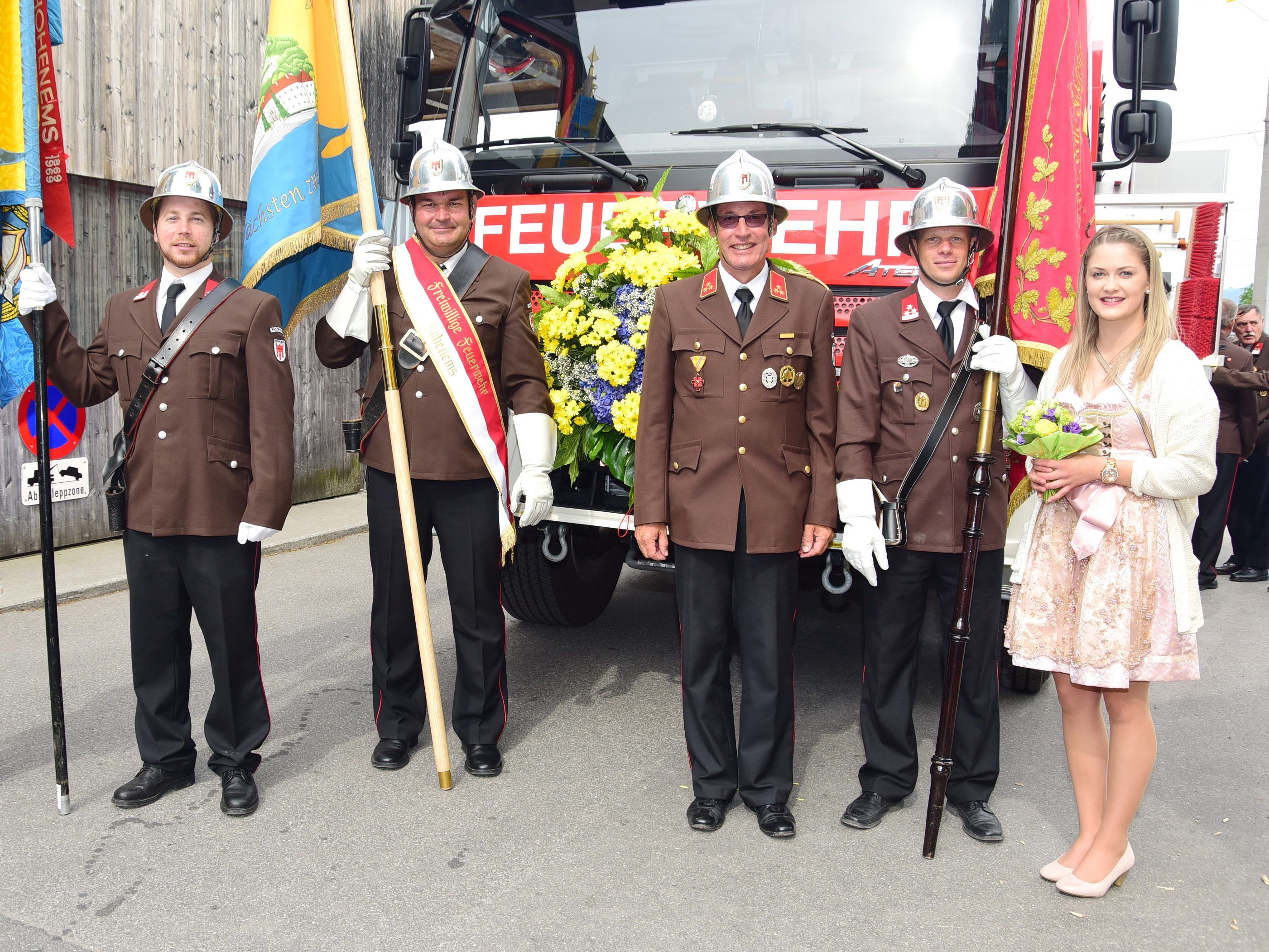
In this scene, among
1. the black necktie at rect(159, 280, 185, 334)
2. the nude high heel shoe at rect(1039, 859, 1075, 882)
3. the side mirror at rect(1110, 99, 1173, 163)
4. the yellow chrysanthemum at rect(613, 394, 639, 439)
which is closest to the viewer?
the nude high heel shoe at rect(1039, 859, 1075, 882)

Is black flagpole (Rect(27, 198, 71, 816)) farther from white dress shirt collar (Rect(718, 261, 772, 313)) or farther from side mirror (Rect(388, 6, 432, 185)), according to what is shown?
white dress shirt collar (Rect(718, 261, 772, 313))

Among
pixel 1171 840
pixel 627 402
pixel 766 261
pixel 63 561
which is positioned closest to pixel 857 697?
pixel 1171 840

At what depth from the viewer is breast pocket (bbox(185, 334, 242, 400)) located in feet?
10.8

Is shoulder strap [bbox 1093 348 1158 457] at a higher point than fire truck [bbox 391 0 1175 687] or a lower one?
lower

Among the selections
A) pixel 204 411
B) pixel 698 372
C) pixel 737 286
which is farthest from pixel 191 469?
pixel 737 286

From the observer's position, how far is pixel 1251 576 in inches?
296

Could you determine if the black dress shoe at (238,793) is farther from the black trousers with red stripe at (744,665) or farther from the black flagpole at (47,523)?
the black trousers with red stripe at (744,665)

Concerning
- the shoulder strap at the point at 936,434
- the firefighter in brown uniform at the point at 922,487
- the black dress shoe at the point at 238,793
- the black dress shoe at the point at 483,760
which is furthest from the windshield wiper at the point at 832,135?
the black dress shoe at the point at 238,793

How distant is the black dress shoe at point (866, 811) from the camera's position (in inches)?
130

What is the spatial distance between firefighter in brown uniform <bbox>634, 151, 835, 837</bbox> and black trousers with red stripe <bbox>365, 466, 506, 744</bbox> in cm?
68

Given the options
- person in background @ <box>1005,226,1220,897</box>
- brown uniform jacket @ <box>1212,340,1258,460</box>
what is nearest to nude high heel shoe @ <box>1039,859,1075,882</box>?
person in background @ <box>1005,226,1220,897</box>

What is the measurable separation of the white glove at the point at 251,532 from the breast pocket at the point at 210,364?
0.41 meters

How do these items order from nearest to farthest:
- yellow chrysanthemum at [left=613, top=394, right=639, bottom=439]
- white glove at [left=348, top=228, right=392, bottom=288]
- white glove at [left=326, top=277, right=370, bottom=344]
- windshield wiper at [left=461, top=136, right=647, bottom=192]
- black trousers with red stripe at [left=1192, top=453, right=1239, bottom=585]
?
white glove at [left=348, top=228, right=392, bottom=288] → white glove at [left=326, top=277, right=370, bottom=344] → yellow chrysanthemum at [left=613, top=394, right=639, bottom=439] → windshield wiper at [left=461, top=136, right=647, bottom=192] → black trousers with red stripe at [left=1192, top=453, right=1239, bottom=585]

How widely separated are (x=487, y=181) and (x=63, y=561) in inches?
157
